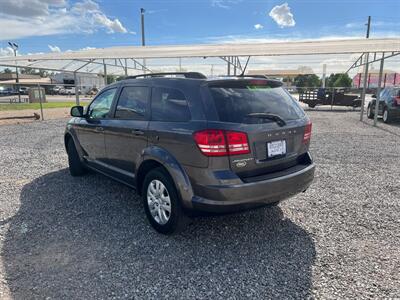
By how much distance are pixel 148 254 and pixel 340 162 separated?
5.18m

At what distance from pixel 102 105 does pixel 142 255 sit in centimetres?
257

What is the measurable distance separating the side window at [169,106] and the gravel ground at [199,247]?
1.35m

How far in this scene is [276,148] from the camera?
10.8 feet

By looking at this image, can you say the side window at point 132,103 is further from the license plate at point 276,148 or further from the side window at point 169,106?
the license plate at point 276,148

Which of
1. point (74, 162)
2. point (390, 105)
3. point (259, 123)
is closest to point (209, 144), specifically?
point (259, 123)

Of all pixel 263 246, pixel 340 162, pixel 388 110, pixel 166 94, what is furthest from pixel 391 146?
pixel 166 94

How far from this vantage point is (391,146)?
28.7 feet

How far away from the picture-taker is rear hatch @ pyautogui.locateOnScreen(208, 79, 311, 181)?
306 centimetres

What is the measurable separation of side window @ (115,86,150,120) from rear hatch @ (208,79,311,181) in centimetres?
105

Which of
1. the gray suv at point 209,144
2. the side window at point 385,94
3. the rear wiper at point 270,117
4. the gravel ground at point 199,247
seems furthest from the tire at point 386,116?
the rear wiper at point 270,117

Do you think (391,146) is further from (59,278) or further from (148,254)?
(59,278)

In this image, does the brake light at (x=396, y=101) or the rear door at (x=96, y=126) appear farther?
the brake light at (x=396, y=101)

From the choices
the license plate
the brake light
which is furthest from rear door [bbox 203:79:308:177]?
the brake light

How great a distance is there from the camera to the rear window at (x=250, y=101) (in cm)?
312
